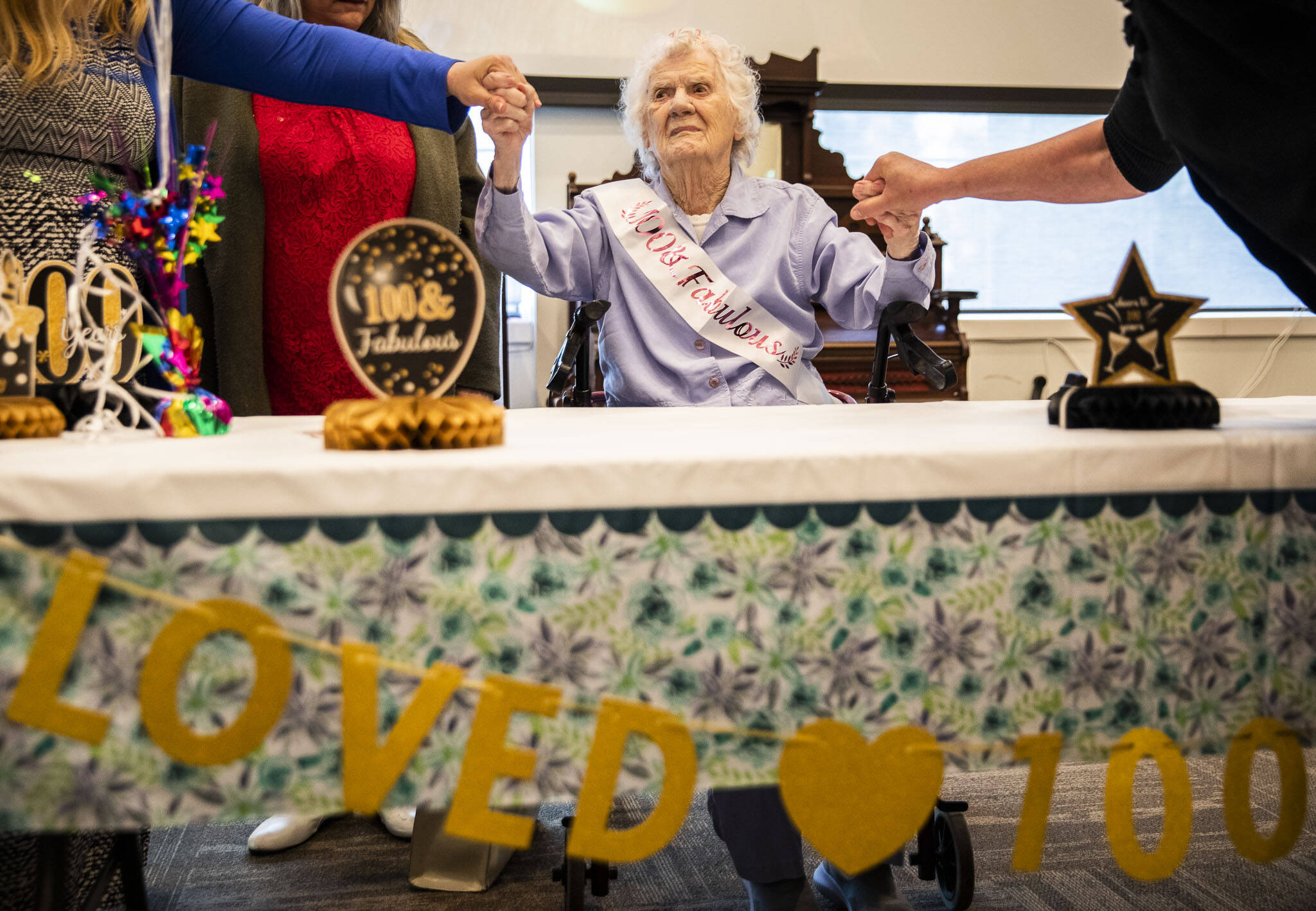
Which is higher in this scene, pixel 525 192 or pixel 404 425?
pixel 525 192

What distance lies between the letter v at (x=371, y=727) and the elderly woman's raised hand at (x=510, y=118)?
76cm

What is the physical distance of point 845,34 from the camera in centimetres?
399

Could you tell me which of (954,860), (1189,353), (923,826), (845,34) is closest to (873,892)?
(923,826)

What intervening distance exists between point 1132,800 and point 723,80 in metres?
1.44

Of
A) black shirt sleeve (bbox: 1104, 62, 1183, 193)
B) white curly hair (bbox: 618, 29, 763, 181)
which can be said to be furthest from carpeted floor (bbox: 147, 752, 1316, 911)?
white curly hair (bbox: 618, 29, 763, 181)

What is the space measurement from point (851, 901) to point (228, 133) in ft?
4.94

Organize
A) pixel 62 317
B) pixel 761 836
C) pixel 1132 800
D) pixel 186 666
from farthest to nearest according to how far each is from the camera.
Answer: pixel 761 836 < pixel 62 317 < pixel 1132 800 < pixel 186 666

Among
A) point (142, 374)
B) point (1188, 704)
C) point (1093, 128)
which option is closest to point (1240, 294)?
point (1093, 128)

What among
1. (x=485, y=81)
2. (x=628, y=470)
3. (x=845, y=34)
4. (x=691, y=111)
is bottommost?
(x=628, y=470)

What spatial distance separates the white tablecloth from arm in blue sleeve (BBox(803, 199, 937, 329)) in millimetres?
752

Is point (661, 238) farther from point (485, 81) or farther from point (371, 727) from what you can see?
point (371, 727)

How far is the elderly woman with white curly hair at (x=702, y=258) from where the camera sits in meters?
1.68

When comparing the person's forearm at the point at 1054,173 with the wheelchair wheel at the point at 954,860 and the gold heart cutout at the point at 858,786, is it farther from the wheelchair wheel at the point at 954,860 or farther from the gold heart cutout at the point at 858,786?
the wheelchair wheel at the point at 954,860

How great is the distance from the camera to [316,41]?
50.3 inches
